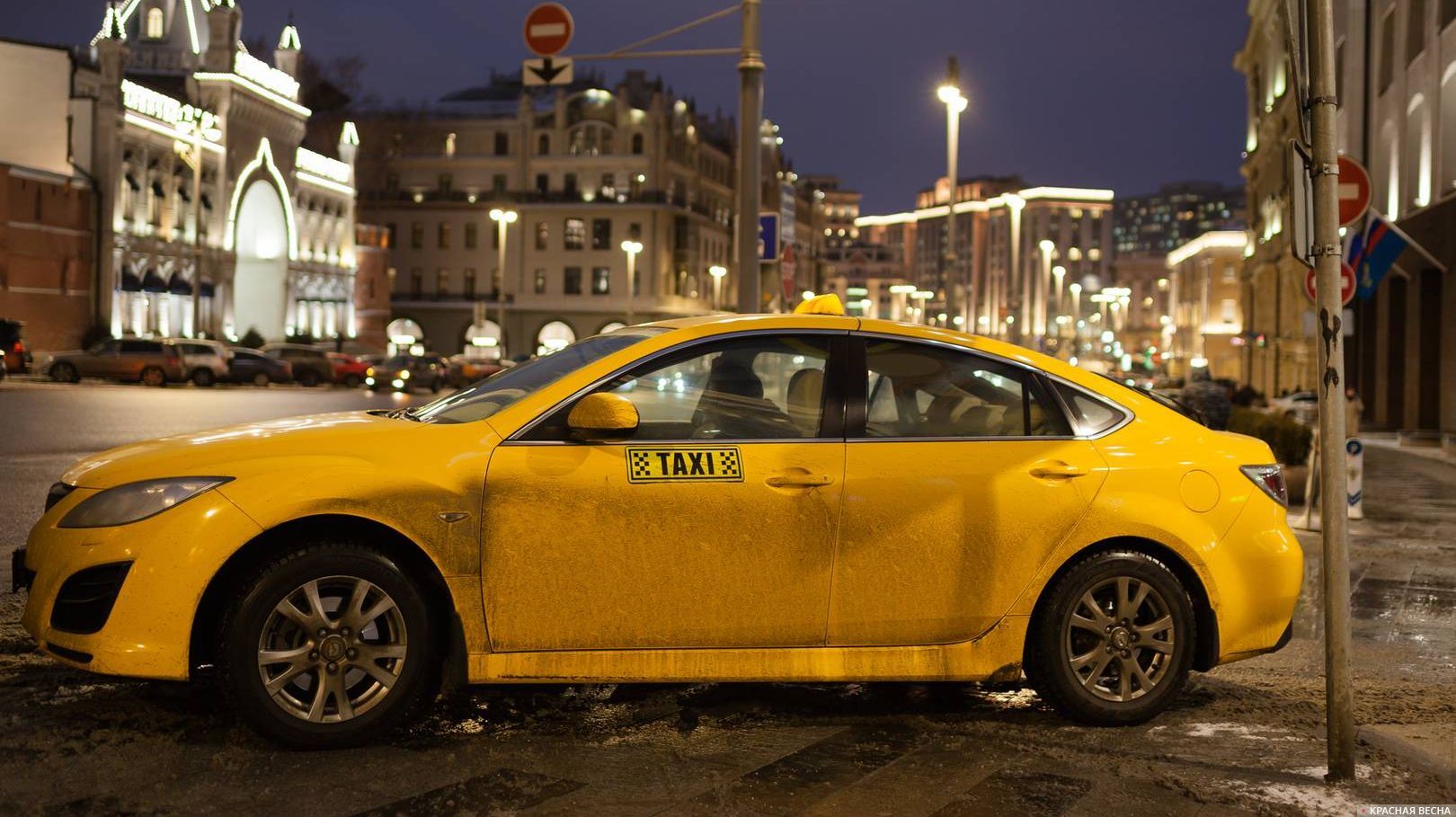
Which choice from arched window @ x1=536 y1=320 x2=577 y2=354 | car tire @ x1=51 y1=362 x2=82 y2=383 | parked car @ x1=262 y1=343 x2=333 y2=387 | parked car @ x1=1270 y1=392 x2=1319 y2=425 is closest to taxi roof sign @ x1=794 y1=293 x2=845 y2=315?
parked car @ x1=1270 y1=392 x2=1319 y2=425

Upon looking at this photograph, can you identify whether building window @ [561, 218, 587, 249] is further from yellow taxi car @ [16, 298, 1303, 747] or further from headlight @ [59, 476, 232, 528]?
headlight @ [59, 476, 232, 528]

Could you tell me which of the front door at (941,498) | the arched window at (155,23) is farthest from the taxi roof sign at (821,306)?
the arched window at (155,23)

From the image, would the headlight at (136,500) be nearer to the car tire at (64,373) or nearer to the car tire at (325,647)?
the car tire at (325,647)

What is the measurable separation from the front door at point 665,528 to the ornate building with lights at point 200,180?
54635mm

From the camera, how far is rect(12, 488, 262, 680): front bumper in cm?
521

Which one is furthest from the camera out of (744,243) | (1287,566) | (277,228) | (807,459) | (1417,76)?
(277,228)

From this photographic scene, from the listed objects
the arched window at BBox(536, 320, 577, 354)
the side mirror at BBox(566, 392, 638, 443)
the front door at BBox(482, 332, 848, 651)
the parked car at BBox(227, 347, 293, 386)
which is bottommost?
the front door at BBox(482, 332, 848, 651)

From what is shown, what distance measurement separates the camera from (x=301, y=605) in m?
5.33

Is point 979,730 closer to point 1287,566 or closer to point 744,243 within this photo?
point 1287,566

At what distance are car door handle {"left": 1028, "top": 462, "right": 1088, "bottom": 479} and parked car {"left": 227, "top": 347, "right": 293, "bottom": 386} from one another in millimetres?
47556

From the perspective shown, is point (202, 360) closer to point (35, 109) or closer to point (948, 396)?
point (35, 109)

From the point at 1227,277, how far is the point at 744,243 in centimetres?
11072

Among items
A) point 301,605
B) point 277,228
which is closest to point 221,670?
point 301,605

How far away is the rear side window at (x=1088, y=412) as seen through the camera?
244 inches
